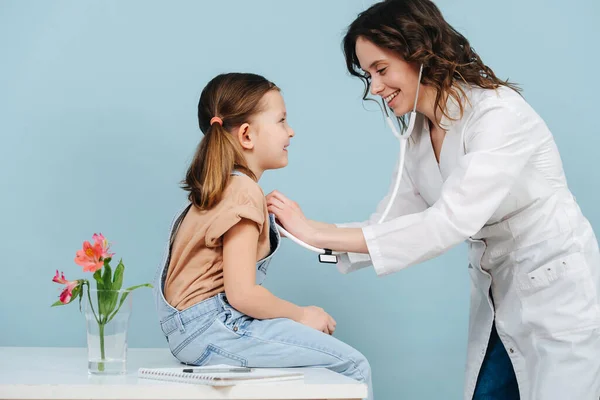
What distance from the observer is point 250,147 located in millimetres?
1668

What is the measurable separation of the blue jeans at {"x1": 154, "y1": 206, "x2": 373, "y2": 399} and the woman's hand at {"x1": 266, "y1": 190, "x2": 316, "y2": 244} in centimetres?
23

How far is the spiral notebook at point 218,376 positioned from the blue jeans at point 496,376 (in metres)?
0.67

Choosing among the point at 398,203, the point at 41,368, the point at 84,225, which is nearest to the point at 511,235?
the point at 398,203

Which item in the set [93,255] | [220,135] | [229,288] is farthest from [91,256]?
[220,135]

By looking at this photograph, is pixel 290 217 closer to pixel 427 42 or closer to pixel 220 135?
pixel 220 135

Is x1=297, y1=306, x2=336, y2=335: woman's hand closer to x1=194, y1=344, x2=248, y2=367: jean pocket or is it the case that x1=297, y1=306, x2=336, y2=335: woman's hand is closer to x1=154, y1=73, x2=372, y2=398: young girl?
x1=154, y1=73, x2=372, y2=398: young girl

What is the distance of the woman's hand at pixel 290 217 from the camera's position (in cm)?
163

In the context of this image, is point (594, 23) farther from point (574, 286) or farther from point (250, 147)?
point (250, 147)

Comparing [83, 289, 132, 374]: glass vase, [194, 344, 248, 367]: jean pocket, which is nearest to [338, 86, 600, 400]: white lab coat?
[194, 344, 248, 367]: jean pocket

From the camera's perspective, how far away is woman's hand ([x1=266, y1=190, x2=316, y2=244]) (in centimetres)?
163

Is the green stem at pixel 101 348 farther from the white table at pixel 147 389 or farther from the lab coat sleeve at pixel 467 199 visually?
the lab coat sleeve at pixel 467 199

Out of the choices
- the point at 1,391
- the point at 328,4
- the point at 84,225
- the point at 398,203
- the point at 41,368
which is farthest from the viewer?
the point at 328,4

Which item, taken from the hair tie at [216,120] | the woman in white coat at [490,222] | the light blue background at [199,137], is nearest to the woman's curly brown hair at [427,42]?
the woman in white coat at [490,222]

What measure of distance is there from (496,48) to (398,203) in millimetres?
776
